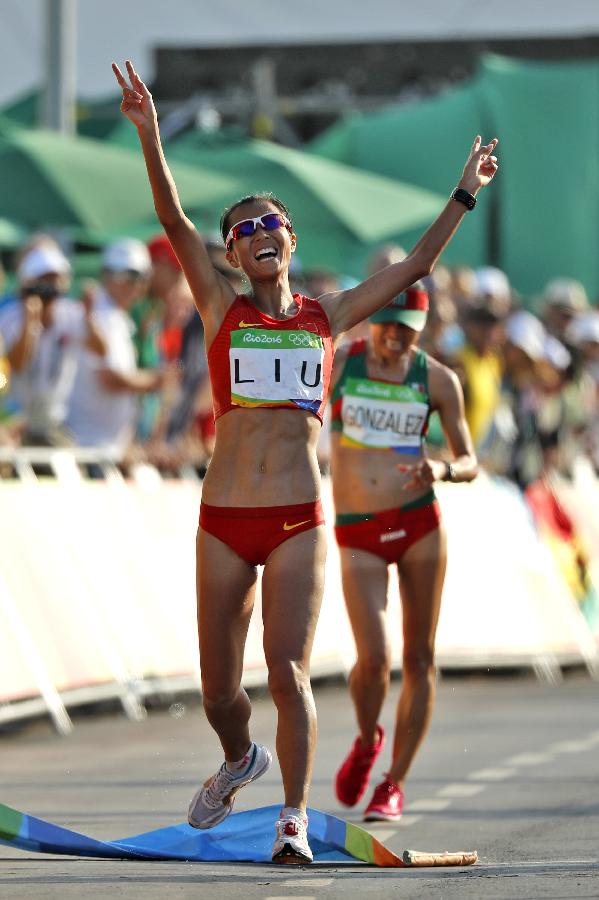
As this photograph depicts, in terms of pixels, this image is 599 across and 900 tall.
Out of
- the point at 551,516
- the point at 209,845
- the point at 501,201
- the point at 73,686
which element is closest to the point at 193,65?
the point at 501,201

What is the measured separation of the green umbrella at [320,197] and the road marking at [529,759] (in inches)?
302

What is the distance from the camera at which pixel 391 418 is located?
9.83 meters

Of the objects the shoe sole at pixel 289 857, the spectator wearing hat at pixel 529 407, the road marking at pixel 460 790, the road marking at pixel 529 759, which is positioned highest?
the shoe sole at pixel 289 857

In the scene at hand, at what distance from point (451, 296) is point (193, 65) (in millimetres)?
40009

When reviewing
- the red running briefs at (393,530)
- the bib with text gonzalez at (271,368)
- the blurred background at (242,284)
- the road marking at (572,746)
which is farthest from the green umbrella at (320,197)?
the bib with text gonzalez at (271,368)

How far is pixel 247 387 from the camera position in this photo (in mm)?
7691

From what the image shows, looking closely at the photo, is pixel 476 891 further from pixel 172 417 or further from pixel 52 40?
pixel 52 40

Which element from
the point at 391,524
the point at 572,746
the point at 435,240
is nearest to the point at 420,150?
the point at 572,746

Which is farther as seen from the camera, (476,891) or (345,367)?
(345,367)

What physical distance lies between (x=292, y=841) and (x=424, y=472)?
203 centimetres

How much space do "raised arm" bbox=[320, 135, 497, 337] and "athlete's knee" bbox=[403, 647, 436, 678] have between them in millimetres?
2086

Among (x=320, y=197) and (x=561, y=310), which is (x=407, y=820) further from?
(x=561, y=310)

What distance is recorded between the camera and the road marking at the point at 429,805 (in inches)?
381

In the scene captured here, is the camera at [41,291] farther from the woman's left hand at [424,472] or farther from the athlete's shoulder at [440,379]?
the woman's left hand at [424,472]
